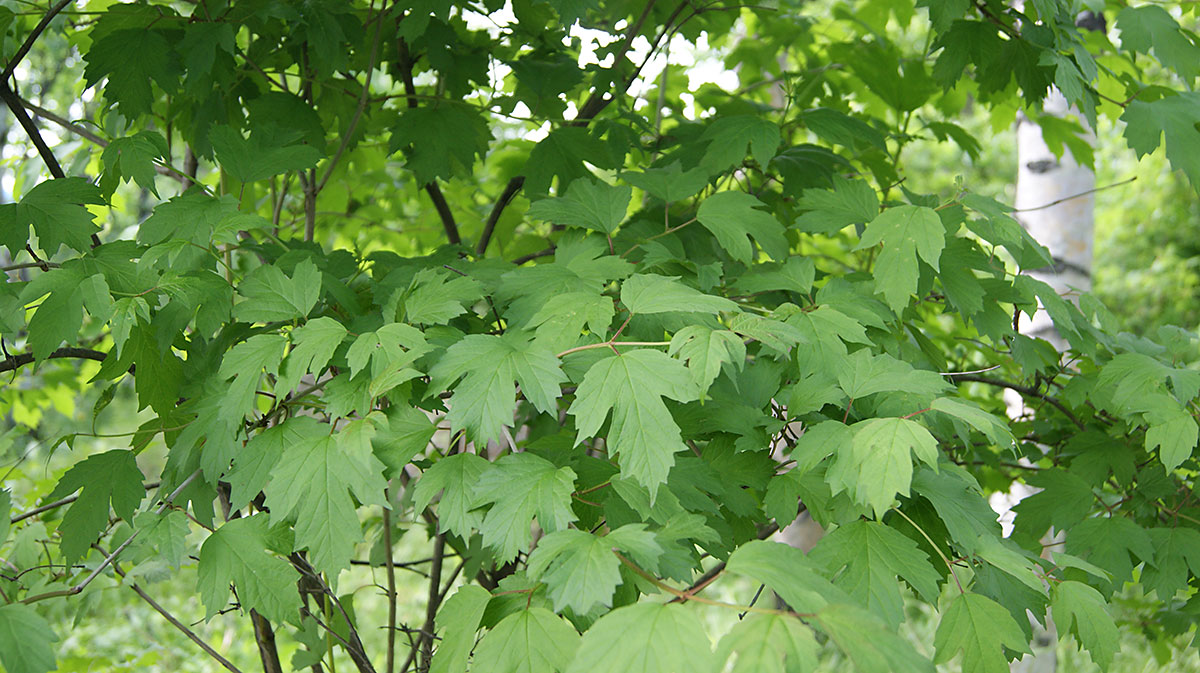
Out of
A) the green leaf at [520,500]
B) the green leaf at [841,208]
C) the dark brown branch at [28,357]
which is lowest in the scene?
the green leaf at [520,500]

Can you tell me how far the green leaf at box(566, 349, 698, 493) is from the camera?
3.21ft

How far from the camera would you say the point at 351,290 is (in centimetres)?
144

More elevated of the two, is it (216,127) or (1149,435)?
Answer: (216,127)

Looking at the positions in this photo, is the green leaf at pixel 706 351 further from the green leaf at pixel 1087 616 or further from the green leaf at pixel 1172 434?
the green leaf at pixel 1172 434

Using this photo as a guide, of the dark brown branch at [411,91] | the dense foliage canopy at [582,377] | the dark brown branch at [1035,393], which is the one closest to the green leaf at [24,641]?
the dense foliage canopy at [582,377]

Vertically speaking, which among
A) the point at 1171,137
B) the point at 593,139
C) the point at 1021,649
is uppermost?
the point at 593,139

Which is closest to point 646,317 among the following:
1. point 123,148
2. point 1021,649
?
point 1021,649

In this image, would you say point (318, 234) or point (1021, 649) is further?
point (318, 234)

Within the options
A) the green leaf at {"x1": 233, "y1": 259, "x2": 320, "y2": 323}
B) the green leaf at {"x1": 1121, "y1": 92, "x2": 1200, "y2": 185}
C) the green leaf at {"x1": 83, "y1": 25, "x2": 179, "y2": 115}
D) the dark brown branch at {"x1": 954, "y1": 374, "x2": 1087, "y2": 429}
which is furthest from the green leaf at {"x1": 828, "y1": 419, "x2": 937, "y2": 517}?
the green leaf at {"x1": 83, "y1": 25, "x2": 179, "y2": 115}

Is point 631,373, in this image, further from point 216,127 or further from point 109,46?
point 109,46

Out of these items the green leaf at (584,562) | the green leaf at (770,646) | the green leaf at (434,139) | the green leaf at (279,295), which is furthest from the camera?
the green leaf at (434,139)

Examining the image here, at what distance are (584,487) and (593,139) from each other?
0.96 meters

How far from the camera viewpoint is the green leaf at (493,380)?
1032 mm

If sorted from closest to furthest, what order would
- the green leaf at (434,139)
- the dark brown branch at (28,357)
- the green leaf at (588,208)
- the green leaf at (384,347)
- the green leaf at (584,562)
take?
the green leaf at (584,562), the green leaf at (384,347), the dark brown branch at (28,357), the green leaf at (588,208), the green leaf at (434,139)
